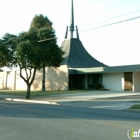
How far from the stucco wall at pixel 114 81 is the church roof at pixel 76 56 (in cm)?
720

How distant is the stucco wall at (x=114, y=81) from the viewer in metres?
36.4

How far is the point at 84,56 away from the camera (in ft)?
165

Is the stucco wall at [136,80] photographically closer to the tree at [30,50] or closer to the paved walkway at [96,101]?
the paved walkway at [96,101]

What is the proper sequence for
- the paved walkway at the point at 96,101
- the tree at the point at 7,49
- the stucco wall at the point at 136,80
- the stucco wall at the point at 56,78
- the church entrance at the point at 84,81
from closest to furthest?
the paved walkway at the point at 96,101 < the tree at the point at 7,49 < the stucco wall at the point at 136,80 < the stucco wall at the point at 56,78 < the church entrance at the point at 84,81

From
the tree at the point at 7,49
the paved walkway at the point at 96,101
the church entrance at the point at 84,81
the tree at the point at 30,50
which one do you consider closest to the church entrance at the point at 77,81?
the church entrance at the point at 84,81

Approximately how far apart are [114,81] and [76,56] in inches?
516

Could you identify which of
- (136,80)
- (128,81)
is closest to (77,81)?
(128,81)

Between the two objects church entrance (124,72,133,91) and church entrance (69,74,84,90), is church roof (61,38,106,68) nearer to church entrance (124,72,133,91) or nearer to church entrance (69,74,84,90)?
church entrance (69,74,84,90)

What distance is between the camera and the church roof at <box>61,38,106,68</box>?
45.9 m

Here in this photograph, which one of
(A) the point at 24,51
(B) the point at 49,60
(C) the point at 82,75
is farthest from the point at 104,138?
(C) the point at 82,75

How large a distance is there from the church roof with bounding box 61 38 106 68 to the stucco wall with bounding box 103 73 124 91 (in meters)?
7.20

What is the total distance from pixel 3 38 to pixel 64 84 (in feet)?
50.5

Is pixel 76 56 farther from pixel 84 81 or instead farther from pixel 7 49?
pixel 7 49

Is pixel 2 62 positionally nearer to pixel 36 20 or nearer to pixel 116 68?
pixel 36 20
